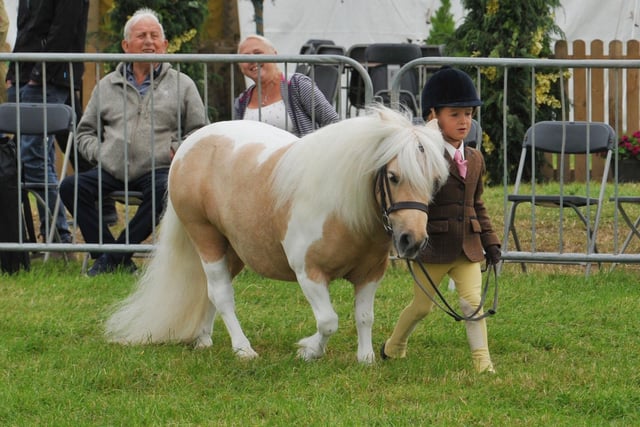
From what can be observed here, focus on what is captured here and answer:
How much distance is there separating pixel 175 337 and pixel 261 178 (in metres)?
1.14

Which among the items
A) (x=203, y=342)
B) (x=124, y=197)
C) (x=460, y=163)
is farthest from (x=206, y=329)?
(x=124, y=197)

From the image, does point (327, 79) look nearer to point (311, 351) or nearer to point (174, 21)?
point (174, 21)

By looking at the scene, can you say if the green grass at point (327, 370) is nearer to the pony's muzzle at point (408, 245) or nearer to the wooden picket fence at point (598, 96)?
the pony's muzzle at point (408, 245)

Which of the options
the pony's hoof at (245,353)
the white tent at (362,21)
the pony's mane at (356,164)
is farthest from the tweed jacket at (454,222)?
the white tent at (362,21)

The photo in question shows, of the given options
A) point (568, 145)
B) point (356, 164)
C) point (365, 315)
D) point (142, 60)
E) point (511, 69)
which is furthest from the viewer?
point (511, 69)

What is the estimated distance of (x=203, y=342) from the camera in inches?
255

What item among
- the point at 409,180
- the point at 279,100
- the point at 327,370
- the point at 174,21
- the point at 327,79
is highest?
the point at 174,21

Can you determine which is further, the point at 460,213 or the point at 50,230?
the point at 50,230

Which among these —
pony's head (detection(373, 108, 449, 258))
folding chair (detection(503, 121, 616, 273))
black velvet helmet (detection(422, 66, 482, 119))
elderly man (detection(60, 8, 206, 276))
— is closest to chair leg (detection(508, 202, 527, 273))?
folding chair (detection(503, 121, 616, 273))

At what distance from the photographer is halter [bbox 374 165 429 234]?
202 inches

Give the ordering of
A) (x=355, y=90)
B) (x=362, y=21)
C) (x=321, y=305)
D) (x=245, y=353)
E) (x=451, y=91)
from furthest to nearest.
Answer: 1. (x=362, y=21)
2. (x=355, y=90)
3. (x=245, y=353)
4. (x=321, y=305)
5. (x=451, y=91)

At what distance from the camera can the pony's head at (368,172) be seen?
5.15m

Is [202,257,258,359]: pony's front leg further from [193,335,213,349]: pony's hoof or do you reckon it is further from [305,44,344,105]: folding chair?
[305,44,344,105]: folding chair

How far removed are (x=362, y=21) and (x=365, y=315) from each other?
12.7 m
